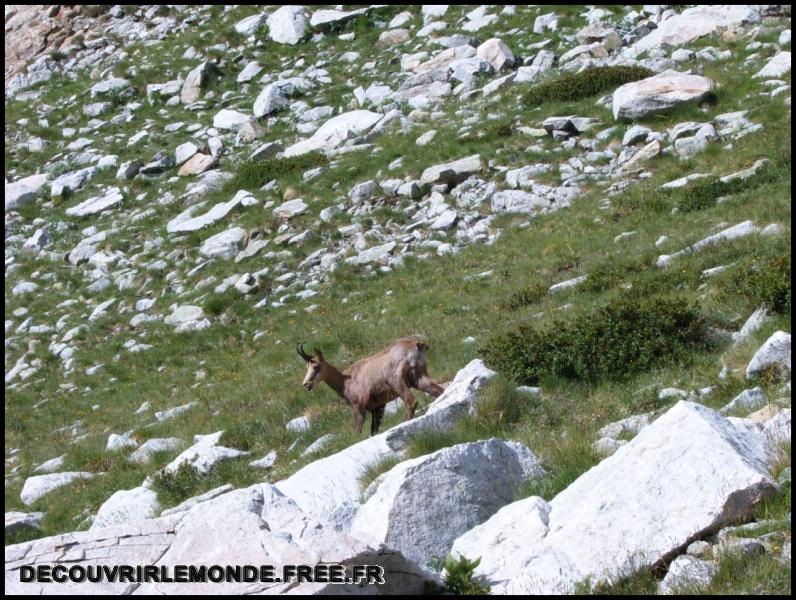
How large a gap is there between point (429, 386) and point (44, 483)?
249 inches

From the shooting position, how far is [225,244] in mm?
21969

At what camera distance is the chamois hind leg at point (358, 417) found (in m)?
11.3

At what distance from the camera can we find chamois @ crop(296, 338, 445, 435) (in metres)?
10.9

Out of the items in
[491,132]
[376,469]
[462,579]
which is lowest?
[491,132]

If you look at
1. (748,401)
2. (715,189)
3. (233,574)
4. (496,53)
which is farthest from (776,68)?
(233,574)

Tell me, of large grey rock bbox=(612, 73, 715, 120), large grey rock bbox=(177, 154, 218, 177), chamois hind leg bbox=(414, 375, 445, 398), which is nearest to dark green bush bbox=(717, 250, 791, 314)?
chamois hind leg bbox=(414, 375, 445, 398)

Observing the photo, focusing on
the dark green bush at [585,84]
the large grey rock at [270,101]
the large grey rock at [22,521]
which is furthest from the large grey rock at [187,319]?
the large grey rock at [270,101]

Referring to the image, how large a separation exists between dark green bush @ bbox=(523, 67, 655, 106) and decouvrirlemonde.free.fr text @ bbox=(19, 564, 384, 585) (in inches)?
775

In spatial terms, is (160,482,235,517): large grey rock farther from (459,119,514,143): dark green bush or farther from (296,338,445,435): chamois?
(459,119,514,143): dark green bush

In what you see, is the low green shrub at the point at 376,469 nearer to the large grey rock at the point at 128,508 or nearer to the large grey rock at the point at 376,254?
the large grey rock at the point at 128,508

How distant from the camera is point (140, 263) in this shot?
2277cm

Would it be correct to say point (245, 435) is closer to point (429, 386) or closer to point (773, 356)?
point (429, 386)

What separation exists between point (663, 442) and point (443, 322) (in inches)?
353

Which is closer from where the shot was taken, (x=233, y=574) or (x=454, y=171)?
(x=233, y=574)
